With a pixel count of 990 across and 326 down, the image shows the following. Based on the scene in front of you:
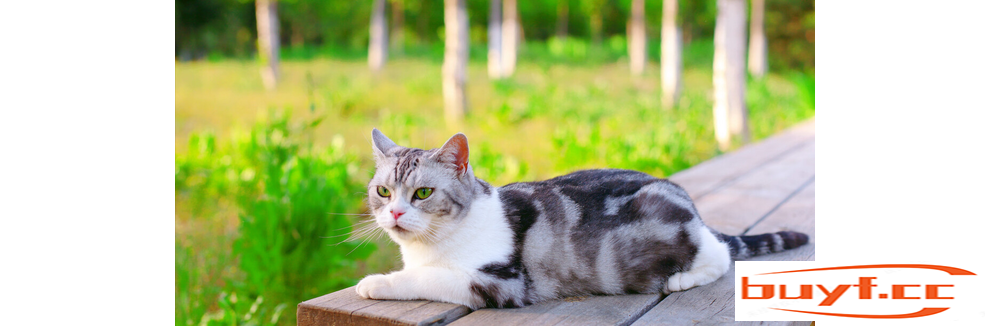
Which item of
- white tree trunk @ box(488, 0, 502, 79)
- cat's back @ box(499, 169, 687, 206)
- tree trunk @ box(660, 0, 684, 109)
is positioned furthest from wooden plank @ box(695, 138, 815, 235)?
white tree trunk @ box(488, 0, 502, 79)

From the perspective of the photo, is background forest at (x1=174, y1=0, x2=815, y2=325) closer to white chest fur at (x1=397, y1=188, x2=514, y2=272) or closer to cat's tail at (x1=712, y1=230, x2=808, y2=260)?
white chest fur at (x1=397, y1=188, x2=514, y2=272)

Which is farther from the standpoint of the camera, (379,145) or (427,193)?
(379,145)

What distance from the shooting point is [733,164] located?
4043 millimetres

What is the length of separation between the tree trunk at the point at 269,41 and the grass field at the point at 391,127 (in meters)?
0.27

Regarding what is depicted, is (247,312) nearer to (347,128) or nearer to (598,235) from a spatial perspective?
(598,235)

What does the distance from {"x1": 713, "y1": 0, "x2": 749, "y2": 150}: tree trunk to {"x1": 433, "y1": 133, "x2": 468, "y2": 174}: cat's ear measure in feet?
18.0

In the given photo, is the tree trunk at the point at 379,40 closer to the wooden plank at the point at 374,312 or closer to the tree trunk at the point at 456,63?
the tree trunk at the point at 456,63

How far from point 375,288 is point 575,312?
526 millimetres

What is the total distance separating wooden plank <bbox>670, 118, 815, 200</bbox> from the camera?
11.1ft

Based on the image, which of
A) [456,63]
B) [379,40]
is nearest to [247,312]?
[456,63]

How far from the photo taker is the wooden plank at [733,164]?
133 inches
